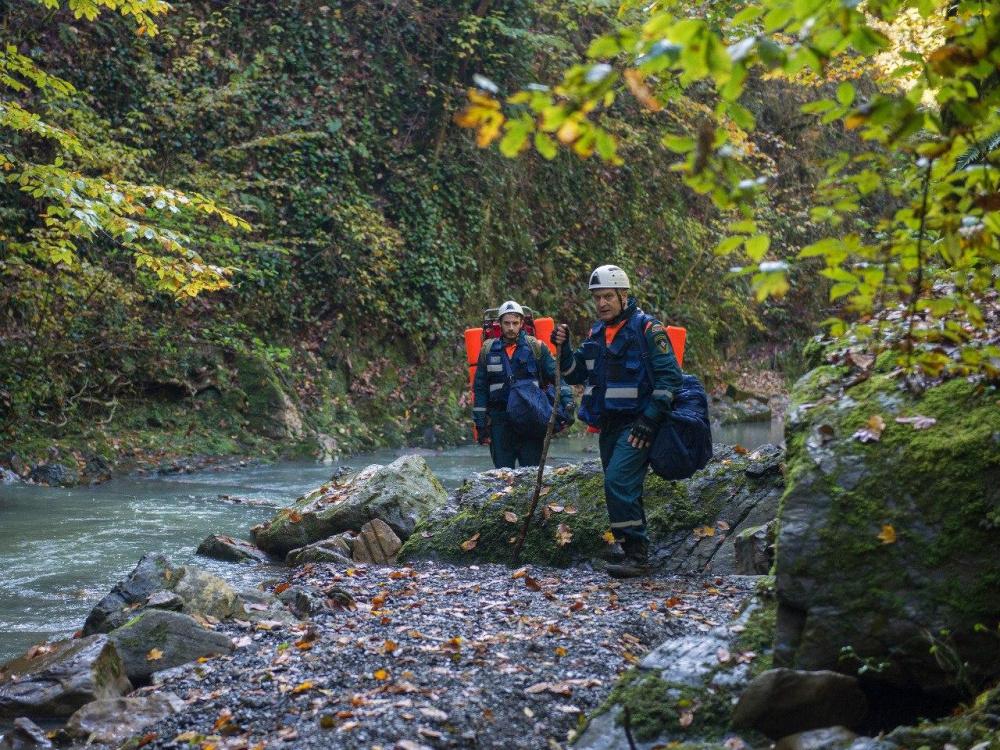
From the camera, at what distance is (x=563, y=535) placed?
8.02m

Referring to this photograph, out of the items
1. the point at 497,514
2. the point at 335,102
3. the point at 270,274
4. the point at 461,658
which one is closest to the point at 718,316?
the point at 335,102

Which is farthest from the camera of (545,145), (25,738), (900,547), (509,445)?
(509,445)

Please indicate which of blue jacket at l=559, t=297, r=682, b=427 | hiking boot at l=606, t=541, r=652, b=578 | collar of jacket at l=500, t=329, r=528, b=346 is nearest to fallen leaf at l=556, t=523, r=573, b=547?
hiking boot at l=606, t=541, r=652, b=578

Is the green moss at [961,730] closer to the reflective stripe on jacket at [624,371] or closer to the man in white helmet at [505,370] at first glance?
the reflective stripe on jacket at [624,371]

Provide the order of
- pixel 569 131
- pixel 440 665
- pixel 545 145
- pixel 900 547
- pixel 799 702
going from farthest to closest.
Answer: pixel 440 665 < pixel 900 547 < pixel 799 702 < pixel 545 145 < pixel 569 131

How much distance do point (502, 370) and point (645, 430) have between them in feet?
9.71

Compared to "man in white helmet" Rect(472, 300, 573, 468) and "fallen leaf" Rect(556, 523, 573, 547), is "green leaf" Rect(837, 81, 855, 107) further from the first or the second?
"man in white helmet" Rect(472, 300, 573, 468)

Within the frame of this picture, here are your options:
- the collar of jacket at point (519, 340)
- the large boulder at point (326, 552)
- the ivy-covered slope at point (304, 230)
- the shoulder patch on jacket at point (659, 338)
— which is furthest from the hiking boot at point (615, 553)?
the ivy-covered slope at point (304, 230)

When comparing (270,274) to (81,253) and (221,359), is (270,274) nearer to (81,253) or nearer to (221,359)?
(221,359)

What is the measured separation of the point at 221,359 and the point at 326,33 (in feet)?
26.6

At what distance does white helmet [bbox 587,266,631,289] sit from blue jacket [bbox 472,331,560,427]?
2615mm

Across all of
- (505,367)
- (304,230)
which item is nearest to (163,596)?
(505,367)

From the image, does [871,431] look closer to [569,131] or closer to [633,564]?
[569,131]

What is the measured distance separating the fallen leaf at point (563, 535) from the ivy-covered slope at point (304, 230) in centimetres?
823
